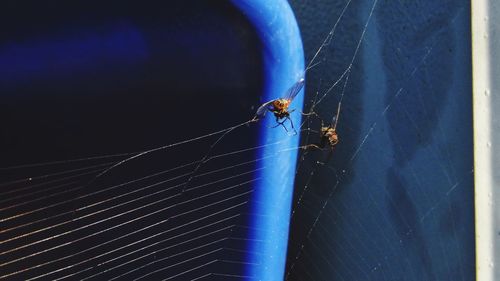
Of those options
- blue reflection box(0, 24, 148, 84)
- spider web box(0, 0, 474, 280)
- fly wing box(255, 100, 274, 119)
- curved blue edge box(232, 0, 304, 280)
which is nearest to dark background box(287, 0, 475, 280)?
spider web box(0, 0, 474, 280)

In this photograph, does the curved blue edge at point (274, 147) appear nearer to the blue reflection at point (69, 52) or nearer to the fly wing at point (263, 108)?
the fly wing at point (263, 108)

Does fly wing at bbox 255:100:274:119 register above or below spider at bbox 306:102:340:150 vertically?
below

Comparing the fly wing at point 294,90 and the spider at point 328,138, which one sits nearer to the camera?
the fly wing at point 294,90

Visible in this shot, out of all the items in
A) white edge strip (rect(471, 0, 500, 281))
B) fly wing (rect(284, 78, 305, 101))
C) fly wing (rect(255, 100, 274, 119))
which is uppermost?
fly wing (rect(284, 78, 305, 101))

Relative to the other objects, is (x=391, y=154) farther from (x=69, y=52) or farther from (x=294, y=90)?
(x=69, y=52)

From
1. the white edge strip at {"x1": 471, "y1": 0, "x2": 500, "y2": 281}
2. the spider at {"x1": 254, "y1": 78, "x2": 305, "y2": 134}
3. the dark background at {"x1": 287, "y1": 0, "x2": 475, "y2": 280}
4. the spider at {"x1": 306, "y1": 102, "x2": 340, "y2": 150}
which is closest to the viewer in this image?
the white edge strip at {"x1": 471, "y1": 0, "x2": 500, "y2": 281}

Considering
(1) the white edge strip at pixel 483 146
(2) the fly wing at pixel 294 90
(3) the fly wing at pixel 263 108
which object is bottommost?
(1) the white edge strip at pixel 483 146

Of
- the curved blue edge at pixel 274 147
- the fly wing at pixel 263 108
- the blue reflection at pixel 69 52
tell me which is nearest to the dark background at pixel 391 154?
the curved blue edge at pixel 274 147

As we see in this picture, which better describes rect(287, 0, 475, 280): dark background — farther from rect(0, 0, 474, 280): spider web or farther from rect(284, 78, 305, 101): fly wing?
rect(284, 78, 305, 101): fly wing

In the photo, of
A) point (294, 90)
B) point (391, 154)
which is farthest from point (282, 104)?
point (391, 154)
